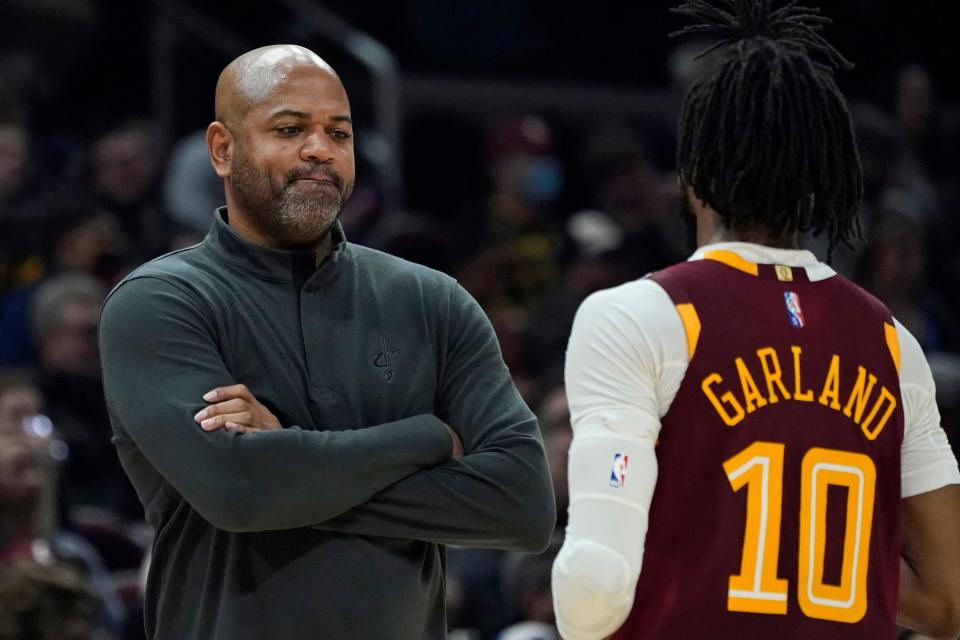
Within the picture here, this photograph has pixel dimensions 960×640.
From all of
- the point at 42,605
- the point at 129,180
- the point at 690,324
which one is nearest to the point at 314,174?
the point at 690,324

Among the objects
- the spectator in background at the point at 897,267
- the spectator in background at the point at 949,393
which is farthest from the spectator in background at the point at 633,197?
the spectator in background at the point at 949,393

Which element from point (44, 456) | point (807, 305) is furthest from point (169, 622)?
point (44, 456)

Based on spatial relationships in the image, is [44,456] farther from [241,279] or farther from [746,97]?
[746,97]

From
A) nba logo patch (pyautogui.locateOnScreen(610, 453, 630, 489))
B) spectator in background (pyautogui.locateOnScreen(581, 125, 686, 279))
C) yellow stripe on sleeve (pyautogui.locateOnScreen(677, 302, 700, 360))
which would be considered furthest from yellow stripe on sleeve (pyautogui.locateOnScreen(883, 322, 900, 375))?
spectator in background (pyautogui.locateOnScreen(581, 125, 686, 279))

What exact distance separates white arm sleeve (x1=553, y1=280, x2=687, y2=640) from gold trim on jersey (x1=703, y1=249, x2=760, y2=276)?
0.17 m

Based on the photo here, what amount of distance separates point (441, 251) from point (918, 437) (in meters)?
5.06

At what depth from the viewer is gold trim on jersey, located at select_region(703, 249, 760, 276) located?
11.3ft

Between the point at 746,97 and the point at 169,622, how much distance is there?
1.59m

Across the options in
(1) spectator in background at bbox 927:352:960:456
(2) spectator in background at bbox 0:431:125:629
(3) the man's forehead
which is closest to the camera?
(3) the man's forehead

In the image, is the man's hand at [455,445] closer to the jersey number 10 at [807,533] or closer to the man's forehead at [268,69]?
the jersey number 10 at [807,533]

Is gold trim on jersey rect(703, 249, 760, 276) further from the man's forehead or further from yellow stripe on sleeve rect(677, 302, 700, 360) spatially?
the man's forehead

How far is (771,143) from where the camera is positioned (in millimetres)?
3414

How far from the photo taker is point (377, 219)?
9.41 metres

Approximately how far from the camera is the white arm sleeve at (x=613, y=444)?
321 centimetres
